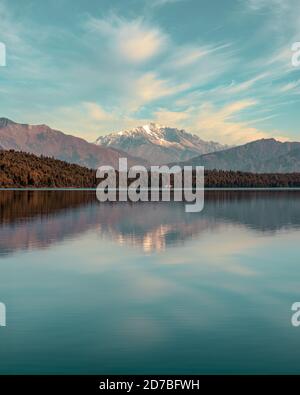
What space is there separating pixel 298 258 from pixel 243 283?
14.3 meters

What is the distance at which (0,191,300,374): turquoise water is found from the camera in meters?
19.6

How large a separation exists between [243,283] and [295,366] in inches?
635

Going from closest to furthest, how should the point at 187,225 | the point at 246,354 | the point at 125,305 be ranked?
the point at 246,354
the point at 125,305
the point at 187,225

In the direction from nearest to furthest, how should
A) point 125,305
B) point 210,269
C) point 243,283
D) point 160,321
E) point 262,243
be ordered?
point 160,321 → point 125,305 → point 243,283 → point 210,269 → point 262,243

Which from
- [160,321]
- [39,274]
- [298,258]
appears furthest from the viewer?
[298,258]

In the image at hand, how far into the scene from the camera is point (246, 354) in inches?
792

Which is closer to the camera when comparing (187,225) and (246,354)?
(246,354)

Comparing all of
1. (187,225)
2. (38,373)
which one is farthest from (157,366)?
(187,225)

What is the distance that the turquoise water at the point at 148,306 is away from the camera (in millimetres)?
19641

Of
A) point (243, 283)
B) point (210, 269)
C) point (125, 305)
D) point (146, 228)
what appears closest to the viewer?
point (125, 305)

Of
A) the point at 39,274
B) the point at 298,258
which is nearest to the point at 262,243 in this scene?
the point at 298,258

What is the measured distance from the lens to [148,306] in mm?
27906

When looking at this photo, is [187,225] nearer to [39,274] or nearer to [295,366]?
[39,274]

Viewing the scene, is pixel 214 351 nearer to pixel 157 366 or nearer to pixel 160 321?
pixel 157 366
